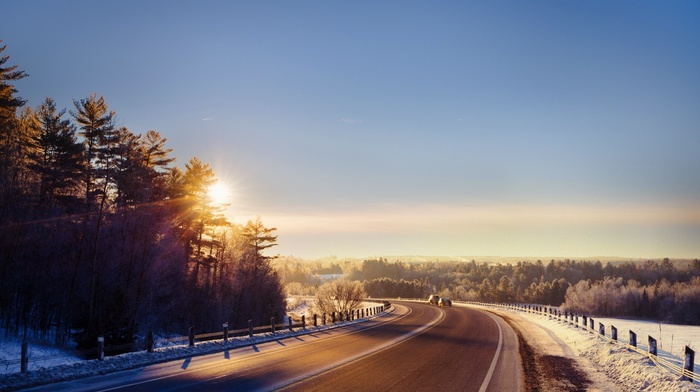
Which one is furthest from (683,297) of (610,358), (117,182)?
(117,182)

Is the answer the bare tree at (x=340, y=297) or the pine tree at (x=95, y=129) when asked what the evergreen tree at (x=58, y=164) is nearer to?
the pine tree at (x=95, y=129)

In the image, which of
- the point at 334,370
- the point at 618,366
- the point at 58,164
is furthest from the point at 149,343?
the point at 58,164

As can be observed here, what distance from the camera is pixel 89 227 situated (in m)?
35.7

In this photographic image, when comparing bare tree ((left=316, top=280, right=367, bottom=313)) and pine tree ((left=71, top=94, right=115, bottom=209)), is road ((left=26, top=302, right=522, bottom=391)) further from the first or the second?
bare tree ((left=316, top=280, right=367, bottom=313))

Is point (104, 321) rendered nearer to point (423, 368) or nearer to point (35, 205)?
point (35, 205)

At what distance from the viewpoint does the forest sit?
29.2 metres

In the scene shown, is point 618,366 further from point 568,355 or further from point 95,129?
point 95,129

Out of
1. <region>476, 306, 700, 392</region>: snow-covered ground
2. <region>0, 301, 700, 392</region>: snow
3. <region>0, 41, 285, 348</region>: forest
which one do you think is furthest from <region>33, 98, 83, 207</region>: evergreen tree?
<region>476, 306, 700, 392</region>: snow-covered ground

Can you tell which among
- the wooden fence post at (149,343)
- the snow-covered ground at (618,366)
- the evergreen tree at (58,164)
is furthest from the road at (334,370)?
the evergreen tree at (58,164)

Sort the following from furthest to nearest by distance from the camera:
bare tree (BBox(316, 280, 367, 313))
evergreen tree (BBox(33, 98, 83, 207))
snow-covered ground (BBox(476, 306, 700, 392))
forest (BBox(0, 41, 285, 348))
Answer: bare tree (BBox(316, 280, 367, 313)) < evergreen tree (BBox(33, 98, 83, 207)) < forest (BBox(0, 41, 285, 348)) < snow-covered ground (BBox(476, 306, 700, 392))

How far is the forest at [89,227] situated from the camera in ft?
95.9

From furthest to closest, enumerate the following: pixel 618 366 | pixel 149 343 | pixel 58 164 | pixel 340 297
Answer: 1. pixel 340 297
2. pixel 58 164
3. pixel 149 343
4. pixel 618 366

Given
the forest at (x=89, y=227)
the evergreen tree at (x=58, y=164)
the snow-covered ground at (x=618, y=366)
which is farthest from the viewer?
the evergreen tree at (x=58, y=164)

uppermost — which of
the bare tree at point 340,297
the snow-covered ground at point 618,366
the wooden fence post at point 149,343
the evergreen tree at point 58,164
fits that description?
the evergreen tree at point 58,164
